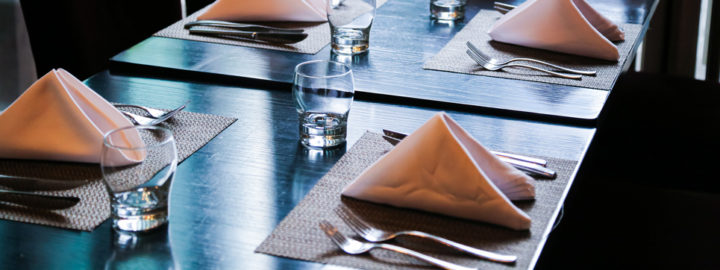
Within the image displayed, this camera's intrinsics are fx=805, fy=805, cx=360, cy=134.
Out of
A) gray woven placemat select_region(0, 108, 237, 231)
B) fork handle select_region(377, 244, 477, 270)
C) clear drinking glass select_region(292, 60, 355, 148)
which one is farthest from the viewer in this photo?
clear drinking glass select_region(292, 60, 355, 148)

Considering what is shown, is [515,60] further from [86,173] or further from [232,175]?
[86,173]

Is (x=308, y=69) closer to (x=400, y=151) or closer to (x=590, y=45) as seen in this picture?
(x=400, y=151)

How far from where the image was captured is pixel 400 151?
3.25ft

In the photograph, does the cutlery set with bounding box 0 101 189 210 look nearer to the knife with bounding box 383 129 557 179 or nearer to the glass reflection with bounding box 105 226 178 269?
the glass reflection with bounding box 105 226 178 269

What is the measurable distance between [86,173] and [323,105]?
1.13ft

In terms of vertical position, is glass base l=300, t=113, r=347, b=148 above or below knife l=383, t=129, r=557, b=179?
above

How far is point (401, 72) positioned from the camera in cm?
149

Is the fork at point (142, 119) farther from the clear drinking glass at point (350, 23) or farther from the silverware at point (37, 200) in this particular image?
the clear drinking glass at point (350, 23)

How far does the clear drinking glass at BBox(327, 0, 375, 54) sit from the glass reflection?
30.7 inches

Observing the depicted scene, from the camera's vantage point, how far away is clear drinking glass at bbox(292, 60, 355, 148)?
1.16 metres

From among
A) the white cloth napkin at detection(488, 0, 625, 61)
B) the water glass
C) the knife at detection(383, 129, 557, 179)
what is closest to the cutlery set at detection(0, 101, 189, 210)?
the knife at detection(383, 129, 557, 179)

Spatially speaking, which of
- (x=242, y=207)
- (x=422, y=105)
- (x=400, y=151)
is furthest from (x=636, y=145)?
(x=242, y=207)

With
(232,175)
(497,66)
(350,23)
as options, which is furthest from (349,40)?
(232,175)

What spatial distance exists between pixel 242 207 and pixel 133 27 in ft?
6.75
